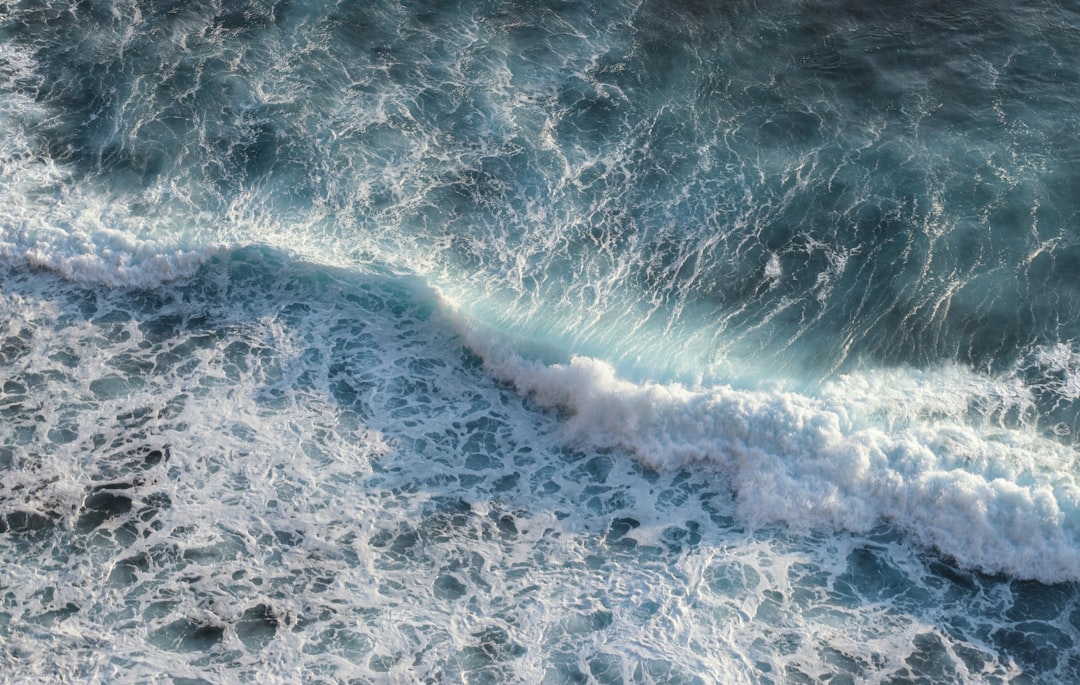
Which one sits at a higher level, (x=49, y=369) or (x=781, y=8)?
(x=781, y=8)

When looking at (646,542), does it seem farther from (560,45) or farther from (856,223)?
(560,45)

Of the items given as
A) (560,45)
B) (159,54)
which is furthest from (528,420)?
(159,54)

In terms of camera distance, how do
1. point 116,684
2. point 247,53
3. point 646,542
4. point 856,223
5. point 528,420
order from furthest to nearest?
point 247,53, point 856,223, point 528,420, point 646,542, point 116,684

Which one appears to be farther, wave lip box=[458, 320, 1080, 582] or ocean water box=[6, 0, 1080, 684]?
wave lip box=[458, 320, 1080, 582]

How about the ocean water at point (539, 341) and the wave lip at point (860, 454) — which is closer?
the ocean water at point (539, 341)
